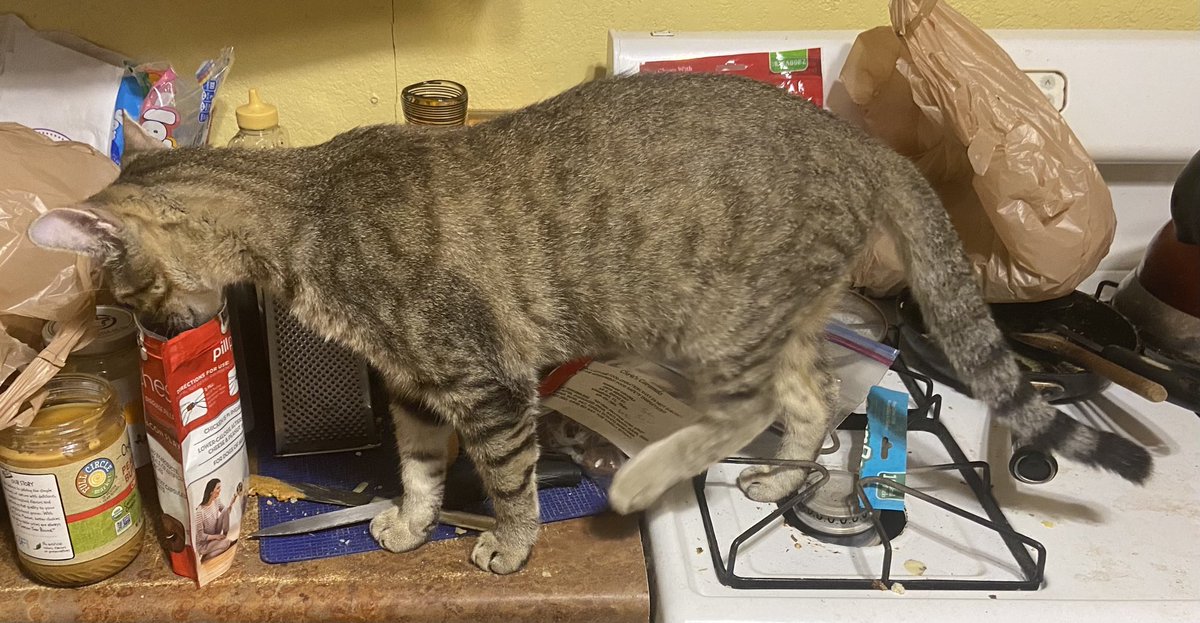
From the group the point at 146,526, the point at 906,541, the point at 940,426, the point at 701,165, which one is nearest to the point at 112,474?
the point at 146,526

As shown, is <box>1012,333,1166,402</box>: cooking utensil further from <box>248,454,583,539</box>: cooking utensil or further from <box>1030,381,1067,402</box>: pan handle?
<box>248,454,583,539</box>: cooking utensil

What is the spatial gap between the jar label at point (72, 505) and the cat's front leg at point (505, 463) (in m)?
0.32

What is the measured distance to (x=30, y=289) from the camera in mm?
797

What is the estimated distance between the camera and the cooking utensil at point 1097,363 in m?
0.97

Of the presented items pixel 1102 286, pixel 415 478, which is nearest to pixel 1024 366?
pixel 1102 286

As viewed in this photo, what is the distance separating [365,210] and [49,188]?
330 millimetres

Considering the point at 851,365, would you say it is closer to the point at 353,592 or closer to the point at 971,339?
the point at 971,339

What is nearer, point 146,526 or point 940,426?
point 146,526

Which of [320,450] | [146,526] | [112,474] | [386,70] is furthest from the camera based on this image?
[386,70]

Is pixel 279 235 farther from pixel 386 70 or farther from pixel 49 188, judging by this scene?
pixel 386 70

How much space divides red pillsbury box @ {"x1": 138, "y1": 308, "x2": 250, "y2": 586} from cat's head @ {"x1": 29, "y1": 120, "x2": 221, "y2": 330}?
51 mm

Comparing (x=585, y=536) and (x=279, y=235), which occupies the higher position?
(x=279, y=235)

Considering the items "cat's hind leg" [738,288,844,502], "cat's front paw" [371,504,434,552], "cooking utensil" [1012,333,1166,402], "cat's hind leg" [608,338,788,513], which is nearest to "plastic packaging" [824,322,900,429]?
"cat's hind leg" [738,288,844,502]

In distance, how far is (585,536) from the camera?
92cm
